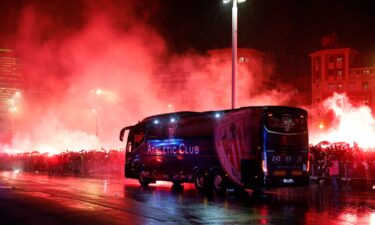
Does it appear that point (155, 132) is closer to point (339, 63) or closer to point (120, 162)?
point (120, 162)

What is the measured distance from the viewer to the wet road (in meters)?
10.9

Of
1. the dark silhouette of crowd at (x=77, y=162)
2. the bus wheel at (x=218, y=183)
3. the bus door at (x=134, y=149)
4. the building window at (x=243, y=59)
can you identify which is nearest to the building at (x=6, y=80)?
the dark silhouette of crowd at (x=77, y=162)

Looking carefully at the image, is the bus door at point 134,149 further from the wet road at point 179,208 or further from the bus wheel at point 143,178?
the wet road at point 179,208

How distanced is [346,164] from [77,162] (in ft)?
65.8

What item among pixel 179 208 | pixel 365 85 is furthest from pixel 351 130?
pixel 365 85

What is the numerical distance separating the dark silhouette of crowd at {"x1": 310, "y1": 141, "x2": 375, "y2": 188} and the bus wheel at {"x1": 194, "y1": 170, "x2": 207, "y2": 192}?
15.5ft

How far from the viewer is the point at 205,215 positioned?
38.5 ft

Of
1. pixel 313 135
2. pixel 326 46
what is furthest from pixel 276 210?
pixel 326 46

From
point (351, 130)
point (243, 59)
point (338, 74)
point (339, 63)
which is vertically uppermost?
point (339, 63)

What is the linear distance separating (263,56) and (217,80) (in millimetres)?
8677

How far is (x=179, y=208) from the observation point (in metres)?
13.0

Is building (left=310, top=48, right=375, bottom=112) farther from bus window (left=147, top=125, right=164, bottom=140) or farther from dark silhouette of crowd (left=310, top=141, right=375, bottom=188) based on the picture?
bus window (left=147, top=125, right=164, bottom=140)

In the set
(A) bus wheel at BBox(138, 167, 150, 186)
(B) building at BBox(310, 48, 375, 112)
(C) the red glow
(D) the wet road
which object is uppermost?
(B) building at BBox(310, 48, 375, 112)

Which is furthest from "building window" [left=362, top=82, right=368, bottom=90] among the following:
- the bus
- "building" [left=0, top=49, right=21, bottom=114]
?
"building" [left=0, top=49, right=21, bottom=114]
